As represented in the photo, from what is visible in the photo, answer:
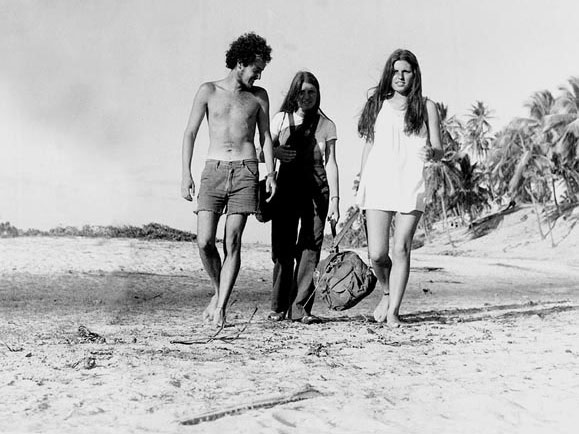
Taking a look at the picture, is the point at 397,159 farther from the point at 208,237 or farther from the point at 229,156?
the point at 208,237

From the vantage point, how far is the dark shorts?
15.6ft

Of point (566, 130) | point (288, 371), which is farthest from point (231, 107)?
point (566, 130)

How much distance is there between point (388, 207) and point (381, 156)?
38cm

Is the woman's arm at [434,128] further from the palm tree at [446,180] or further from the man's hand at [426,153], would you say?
the palm tree at [446,180]

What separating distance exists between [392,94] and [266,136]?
3.29 ft

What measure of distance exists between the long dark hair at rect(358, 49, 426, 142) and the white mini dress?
0.05 meters

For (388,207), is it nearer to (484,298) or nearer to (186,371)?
(186,371)

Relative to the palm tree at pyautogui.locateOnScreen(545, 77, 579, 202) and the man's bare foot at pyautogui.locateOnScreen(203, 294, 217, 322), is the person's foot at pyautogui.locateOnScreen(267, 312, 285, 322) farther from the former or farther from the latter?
the palm tree at pyautogui.locateOnScreen(545, 77, 579, 202)

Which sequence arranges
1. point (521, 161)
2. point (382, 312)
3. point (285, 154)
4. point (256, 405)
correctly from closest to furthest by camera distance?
point (256, 405), point (285, 154), point (382, 312), point (521, 161)

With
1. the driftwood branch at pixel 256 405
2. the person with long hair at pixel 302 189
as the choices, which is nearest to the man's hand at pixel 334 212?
the person with long hair at pixel 302 189

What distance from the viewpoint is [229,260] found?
4812mm

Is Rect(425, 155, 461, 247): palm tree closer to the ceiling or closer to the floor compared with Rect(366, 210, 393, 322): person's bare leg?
closer to the ceiling

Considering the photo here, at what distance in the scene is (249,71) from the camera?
4.80m

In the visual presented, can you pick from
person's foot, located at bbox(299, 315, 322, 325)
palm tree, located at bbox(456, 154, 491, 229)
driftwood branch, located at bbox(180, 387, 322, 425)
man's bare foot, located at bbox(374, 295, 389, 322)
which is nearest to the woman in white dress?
man's bare foot, located at bbox(374, 295, 389, 322)
